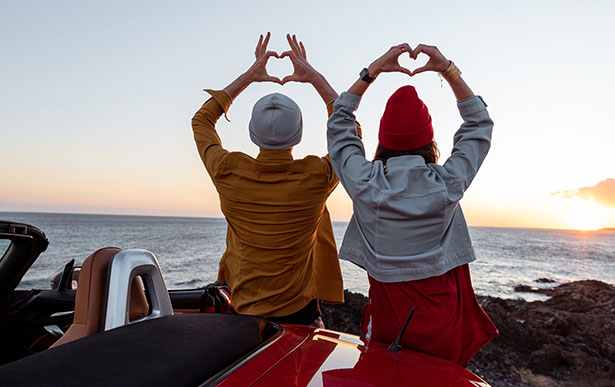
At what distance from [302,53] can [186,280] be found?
82.6 feet

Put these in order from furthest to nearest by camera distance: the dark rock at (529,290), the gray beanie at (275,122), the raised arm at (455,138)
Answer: the dark rock at (529,290) < the gray beanie at (275,122) < the raised arm at (455,138)

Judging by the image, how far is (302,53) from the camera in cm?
285

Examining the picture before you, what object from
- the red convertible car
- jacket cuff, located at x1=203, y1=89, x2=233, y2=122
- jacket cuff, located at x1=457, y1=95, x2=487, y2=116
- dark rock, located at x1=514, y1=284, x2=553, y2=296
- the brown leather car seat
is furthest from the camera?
dark rock, located at x1=514, y1=284, x2=553, y2=296

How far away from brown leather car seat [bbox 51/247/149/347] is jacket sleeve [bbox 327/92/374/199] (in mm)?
1122

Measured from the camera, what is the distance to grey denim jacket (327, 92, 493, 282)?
69.9 inches

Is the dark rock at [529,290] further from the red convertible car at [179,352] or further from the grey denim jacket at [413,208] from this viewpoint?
the red convertible car at [179,352]

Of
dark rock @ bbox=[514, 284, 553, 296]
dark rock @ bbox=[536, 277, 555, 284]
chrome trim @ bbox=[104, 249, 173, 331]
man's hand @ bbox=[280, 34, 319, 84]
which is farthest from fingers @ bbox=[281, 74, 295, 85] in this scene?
dark rock @ bbox=[536, 277, 555, 284]

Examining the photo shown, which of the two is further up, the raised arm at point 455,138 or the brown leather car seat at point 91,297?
the raised arm at point 455,138

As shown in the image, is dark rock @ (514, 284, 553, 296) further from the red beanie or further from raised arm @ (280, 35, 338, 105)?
the red beanie

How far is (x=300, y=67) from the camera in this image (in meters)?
2.78

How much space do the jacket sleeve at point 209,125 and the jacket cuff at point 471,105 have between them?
1.35 meters

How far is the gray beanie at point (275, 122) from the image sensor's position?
2.43 meters

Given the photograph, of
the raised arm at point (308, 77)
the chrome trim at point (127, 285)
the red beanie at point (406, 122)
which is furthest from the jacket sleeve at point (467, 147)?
the chrome trim at point (127, 285)

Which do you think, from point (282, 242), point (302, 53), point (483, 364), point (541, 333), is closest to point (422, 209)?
point (282, 242)
